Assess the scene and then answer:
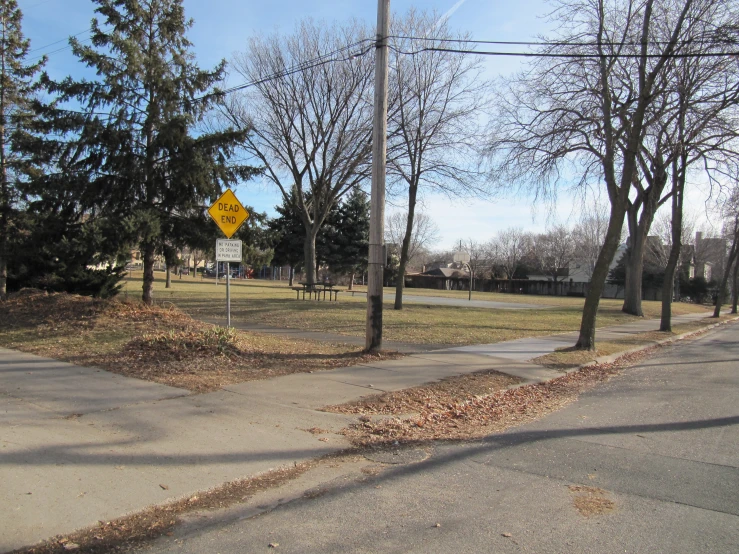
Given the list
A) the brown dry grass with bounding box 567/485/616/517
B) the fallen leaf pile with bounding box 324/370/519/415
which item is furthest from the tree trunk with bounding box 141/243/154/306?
the brown dry grass with bounding box 567/485/616/517

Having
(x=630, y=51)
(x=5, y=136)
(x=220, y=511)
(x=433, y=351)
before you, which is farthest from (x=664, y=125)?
(x=5, y=136)

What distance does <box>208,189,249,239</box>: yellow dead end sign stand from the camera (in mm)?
10750

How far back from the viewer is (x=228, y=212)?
433 inches

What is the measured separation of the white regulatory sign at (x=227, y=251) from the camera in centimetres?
1121

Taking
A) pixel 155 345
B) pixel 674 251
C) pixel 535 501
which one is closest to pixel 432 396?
pixel 535 501

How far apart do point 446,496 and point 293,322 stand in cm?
1311

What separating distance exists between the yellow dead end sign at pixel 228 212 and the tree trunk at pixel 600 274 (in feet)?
28.3

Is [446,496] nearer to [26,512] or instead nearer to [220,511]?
[220,511]

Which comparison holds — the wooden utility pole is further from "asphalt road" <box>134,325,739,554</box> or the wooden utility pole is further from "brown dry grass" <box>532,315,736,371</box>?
"asphalt road" <box>134,325,739,554</box>

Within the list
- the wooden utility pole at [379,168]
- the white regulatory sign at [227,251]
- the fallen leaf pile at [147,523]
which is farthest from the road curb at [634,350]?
the fallen leaf pile at [147,523]

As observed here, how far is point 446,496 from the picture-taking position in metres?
4.48

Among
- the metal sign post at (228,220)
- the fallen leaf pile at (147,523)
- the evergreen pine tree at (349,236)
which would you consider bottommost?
the fallen leaf pile at (147,523)

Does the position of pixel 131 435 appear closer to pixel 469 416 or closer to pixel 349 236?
pixel 469 416

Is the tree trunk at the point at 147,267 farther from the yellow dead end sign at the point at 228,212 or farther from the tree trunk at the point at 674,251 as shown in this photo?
the tree trunk at the point at 674,251
